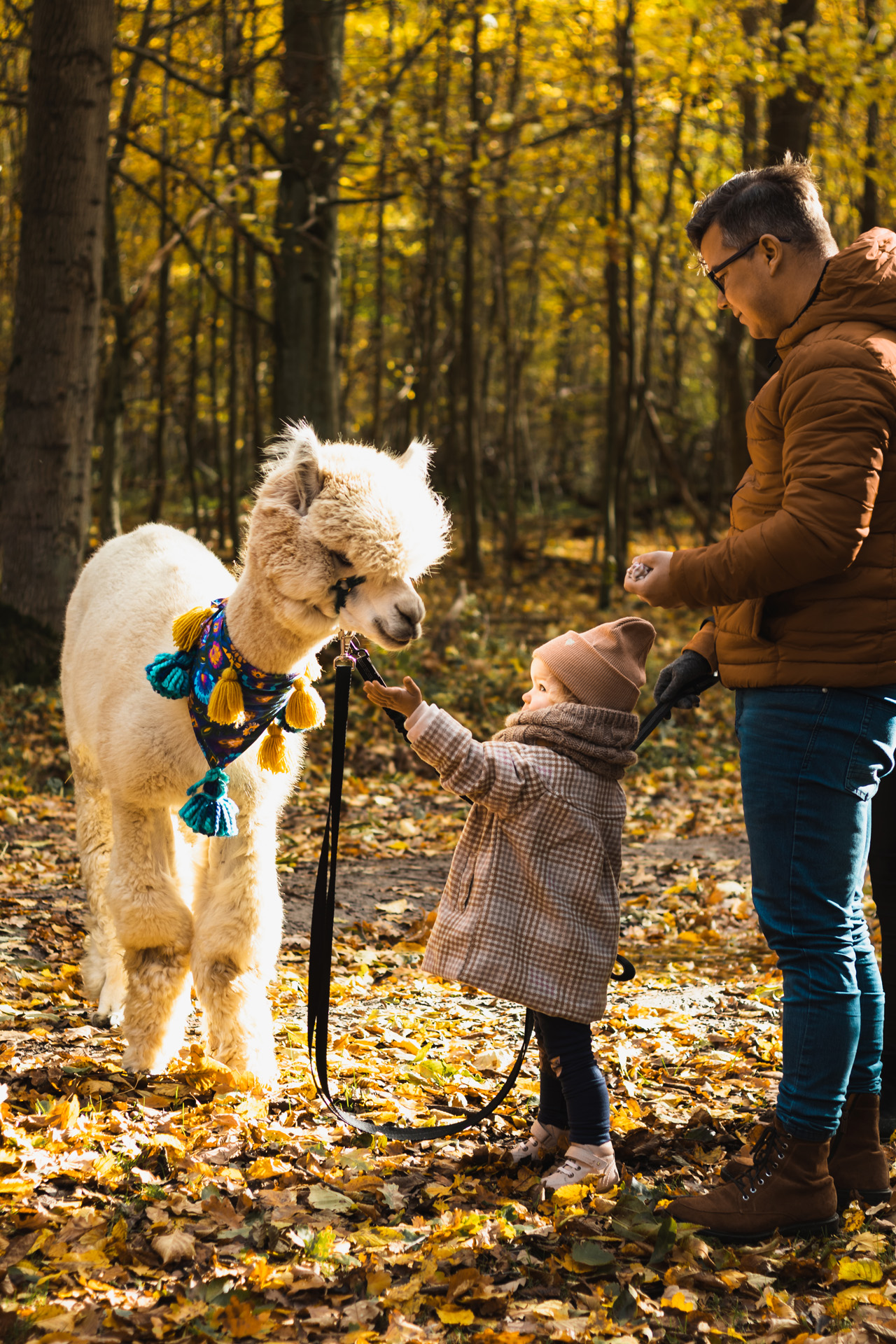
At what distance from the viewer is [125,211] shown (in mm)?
18656

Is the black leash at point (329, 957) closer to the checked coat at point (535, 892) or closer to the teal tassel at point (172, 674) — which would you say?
the checked coat at point (535, 892)

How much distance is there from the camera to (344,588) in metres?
2.83

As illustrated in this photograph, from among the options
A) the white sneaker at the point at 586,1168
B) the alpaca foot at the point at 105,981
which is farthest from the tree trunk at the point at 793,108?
the white sneaker at the point at 586,1168

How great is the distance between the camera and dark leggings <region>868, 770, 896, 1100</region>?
2943 mm

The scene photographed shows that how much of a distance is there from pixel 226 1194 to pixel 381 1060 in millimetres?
1029

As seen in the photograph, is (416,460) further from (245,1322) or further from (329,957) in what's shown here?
(245,1322)

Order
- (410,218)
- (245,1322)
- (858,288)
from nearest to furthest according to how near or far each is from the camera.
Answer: (245,1322) < (858,288) < (410,218)

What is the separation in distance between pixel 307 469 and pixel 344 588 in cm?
33

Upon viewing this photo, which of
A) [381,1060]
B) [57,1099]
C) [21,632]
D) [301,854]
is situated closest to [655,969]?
[381,1060]

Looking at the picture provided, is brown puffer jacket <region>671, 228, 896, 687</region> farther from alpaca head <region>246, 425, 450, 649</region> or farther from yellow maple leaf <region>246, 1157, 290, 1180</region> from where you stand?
yellow maple leaf <region>246, 1157, 290, 1180</region>

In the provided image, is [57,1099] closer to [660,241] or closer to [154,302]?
[660,241]

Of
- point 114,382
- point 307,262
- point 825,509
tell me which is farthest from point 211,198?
point 825,509

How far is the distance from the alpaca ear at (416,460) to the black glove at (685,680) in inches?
33.4

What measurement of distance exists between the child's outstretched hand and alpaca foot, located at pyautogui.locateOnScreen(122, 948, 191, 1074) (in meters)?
1.28
